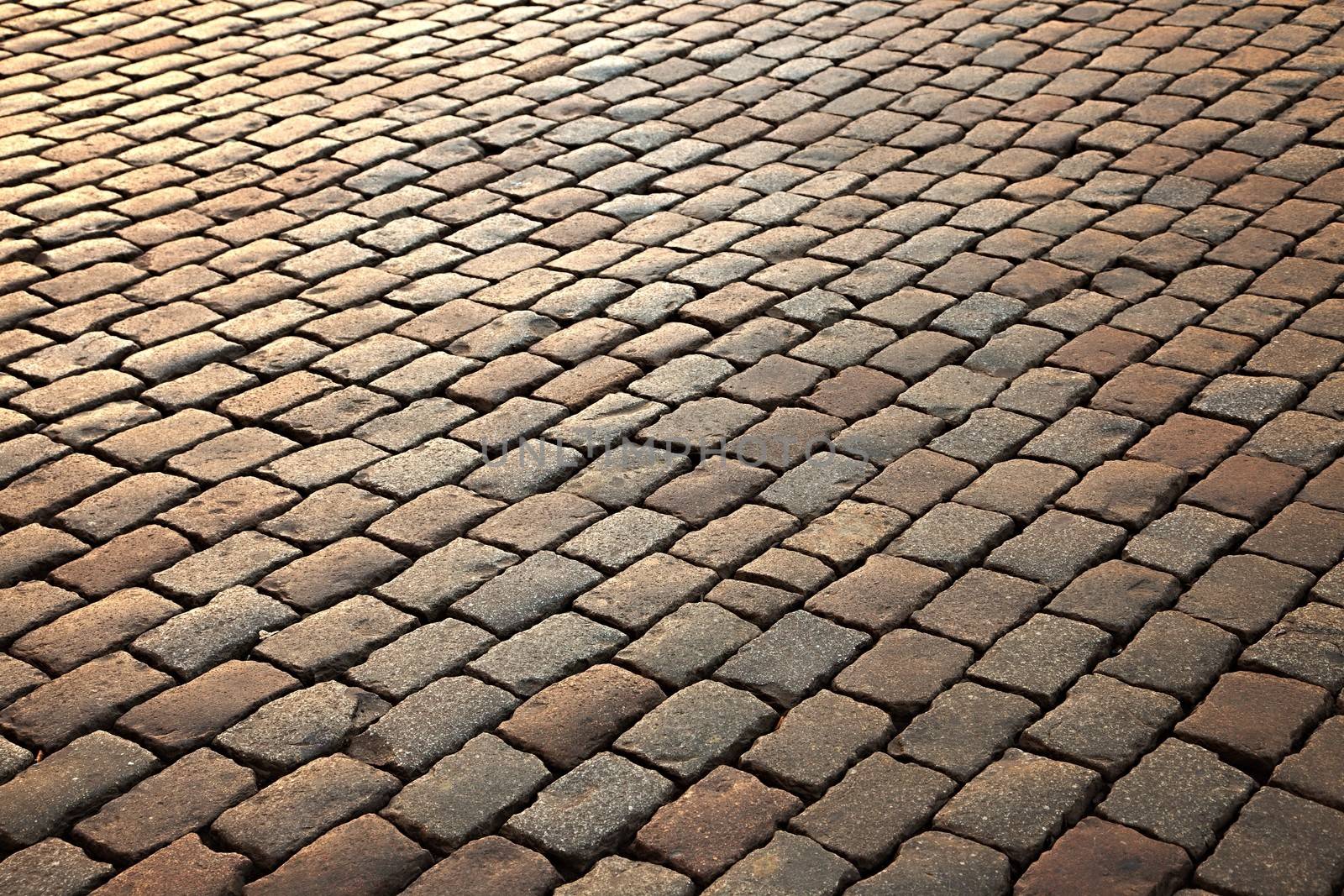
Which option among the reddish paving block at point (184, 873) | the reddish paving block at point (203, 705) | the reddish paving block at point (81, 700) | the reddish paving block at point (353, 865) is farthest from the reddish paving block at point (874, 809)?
the reddish paving block at point (81, 700)

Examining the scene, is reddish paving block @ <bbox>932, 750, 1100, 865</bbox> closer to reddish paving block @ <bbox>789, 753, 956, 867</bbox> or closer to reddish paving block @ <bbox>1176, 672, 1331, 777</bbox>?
reddish paving block @ <bbox>789, 753, 956, 867</bbox>

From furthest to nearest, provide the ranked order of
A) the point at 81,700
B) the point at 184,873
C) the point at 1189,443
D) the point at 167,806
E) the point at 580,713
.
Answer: the point at 1189,443
the point at 81,700
the point at 580,713
the point at 167,806
the point at 184,873

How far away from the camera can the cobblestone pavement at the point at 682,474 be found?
331 cm

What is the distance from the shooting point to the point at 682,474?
4.52 metres

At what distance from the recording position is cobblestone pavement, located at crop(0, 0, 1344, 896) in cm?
331

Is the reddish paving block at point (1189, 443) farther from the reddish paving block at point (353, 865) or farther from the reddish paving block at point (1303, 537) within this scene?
the reddish paving block at point (353, 865)

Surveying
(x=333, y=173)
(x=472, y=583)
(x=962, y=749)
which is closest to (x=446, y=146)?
(x=333, y=173)

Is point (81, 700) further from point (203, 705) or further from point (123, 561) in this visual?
point (123, 561)

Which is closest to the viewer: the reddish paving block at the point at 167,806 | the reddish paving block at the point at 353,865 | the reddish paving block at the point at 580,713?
the reddish paving block at the point at 353,865

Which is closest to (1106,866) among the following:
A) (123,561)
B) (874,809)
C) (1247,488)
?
(874,809)

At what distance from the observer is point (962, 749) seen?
343cm

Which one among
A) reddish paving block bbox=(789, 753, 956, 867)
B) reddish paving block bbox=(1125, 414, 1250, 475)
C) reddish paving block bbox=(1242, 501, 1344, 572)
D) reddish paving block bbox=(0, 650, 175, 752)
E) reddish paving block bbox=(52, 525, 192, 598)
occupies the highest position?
reddish paving block bbox=(1125, 414, 1250, 475)

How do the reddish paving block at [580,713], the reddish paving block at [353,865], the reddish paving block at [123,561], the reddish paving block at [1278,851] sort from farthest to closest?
the reddish paving block at [123,561]
the reddish paving block at [580,713]
the reddish paving block at [353,865]
the reddish paving block at [1278,851]

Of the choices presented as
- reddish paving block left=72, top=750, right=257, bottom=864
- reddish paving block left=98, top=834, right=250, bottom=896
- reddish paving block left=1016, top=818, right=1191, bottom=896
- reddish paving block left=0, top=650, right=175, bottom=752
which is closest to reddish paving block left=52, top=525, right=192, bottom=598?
reddish paving block left=0, top=650, right=175, bottom=752
